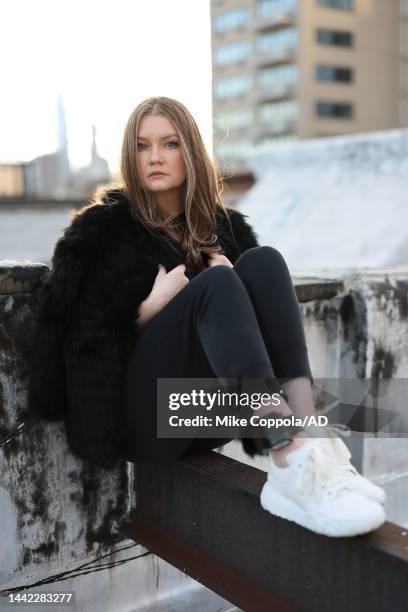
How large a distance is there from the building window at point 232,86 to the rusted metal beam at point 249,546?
49.7m

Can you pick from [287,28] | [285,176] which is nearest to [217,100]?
[287,28]

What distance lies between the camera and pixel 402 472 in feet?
9.16

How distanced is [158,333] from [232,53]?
51.8m

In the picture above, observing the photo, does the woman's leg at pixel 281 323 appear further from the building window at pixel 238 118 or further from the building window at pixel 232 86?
the building window at pixel 232 86

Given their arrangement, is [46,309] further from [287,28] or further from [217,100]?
[217,100]

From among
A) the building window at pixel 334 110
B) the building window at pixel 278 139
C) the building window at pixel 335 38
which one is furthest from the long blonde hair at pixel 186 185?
the building window at pixel 335 38

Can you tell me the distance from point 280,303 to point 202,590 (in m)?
1.12

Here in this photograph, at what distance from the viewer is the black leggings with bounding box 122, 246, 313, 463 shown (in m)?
1.55

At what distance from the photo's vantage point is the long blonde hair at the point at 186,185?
1975mm

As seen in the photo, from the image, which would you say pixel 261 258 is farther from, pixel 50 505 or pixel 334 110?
pixel 334 110

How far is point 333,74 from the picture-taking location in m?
44.7

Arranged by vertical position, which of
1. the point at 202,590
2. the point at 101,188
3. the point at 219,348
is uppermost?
the point at 101,188

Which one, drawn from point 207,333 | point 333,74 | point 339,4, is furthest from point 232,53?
point 207,333

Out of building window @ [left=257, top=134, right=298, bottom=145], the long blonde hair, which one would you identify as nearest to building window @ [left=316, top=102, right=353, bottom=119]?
building window @ [left=257, top=134, right=298, bottom=145]
